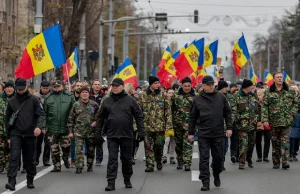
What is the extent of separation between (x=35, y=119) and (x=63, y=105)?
2702 mm

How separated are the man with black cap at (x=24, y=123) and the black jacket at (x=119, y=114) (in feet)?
3.55

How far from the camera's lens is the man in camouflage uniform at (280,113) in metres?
16.9

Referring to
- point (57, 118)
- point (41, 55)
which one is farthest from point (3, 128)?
point (41, 55)

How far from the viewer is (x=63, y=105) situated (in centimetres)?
Answer: 1678

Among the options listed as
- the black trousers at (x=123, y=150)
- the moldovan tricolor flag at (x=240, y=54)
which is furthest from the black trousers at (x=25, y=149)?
the moldovan tricolor flag at (x=240, y=54)

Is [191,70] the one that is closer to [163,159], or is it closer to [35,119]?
[163,159]

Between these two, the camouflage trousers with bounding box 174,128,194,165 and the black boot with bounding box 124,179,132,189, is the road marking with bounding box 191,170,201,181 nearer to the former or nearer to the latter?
the camouflage trousers with bounding box 174,128,194,165

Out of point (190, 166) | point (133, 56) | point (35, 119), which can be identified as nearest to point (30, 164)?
point (35, 119)

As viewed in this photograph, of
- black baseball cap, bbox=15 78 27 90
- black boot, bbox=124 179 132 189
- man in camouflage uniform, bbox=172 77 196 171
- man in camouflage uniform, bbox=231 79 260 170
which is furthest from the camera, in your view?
man in camouflage uniform, bbox=231 79 260 170

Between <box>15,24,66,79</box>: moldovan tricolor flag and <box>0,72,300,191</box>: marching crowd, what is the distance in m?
0.57

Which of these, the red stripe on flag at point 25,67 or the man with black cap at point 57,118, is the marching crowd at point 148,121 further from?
the red stripe on flag at point 25,67

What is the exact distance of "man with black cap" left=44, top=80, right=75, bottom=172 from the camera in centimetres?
1672

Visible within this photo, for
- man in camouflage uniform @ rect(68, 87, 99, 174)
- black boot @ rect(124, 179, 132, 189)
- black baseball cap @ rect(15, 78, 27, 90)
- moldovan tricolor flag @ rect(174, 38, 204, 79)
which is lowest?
black boot @ rect(124, 179, 132, 189)

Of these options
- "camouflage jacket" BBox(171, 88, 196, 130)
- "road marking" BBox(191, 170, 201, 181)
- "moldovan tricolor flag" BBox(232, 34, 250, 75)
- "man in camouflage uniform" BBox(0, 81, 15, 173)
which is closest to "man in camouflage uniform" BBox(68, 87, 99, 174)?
"man in camouflage uniform" BBox(0, 81, 15, 173)
